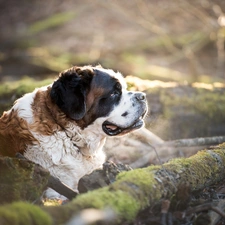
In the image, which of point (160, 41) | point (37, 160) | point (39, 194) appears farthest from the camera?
point (160, 41)

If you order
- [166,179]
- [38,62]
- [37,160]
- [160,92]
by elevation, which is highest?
[166,179]

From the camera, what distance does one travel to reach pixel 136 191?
348 centimetres

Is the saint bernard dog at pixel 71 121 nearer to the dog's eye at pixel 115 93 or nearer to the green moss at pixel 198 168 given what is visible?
the dog's eye at pixel 115 93

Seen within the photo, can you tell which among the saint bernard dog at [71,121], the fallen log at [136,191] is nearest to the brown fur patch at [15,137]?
the saint bernard dog at [71,121]

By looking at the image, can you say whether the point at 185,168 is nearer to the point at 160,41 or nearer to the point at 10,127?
the point at 10,127

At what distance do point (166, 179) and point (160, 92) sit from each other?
3896 millimetres

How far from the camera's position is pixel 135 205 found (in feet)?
11.0

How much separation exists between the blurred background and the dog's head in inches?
203

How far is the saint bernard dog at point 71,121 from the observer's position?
15.6 feet

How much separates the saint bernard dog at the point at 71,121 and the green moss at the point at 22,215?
5.24ft

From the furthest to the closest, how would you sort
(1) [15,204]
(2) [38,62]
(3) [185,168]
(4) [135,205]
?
(2) [38,62], (3) [185,168], (4) [135,205], (1) [15,204]

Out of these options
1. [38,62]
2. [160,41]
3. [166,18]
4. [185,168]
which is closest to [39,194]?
[185,168]

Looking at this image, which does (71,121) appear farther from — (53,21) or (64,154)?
(53,21)

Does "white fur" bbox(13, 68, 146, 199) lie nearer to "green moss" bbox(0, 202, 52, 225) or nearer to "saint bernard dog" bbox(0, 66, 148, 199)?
"saint bernard dog" bbox(0, 66, 148, 199)
